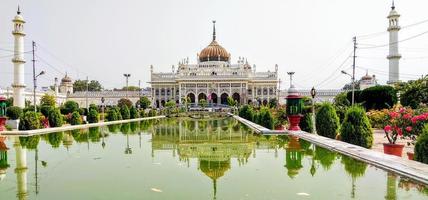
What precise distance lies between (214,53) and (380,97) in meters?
44.9

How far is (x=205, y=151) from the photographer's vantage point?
8867 millimetres

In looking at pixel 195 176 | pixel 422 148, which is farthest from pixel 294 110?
pixel 195 176

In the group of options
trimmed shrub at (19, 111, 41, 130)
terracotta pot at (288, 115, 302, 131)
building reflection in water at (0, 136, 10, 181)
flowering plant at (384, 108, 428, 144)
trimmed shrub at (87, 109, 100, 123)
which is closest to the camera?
building reflection in water at (0, 136, 10, 181)

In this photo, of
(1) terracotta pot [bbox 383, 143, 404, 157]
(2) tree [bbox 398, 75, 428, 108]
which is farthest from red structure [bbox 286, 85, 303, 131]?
(2) tree [bbox 398, 75, 428, 108]

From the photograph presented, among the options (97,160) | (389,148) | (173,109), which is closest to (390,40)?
(173,109)

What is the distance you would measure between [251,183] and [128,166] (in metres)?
2.48

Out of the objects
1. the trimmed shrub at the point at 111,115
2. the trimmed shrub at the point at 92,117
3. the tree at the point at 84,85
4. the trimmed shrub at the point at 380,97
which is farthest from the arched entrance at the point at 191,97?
the trimmed shrub at the point at 92,117

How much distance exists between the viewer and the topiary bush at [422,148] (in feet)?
21.4

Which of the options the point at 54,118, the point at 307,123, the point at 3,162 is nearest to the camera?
the point at 3,162

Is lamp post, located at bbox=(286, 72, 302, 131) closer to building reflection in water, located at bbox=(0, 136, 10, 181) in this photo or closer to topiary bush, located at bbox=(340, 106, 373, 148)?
topiary bush, located at bbox=(340, 106, 373, 148)

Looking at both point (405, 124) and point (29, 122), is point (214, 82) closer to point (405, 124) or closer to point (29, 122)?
point (29, 122)

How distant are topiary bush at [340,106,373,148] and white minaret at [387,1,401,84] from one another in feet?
99.4

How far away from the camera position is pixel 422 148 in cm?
662

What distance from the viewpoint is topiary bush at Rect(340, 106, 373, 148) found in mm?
9617
